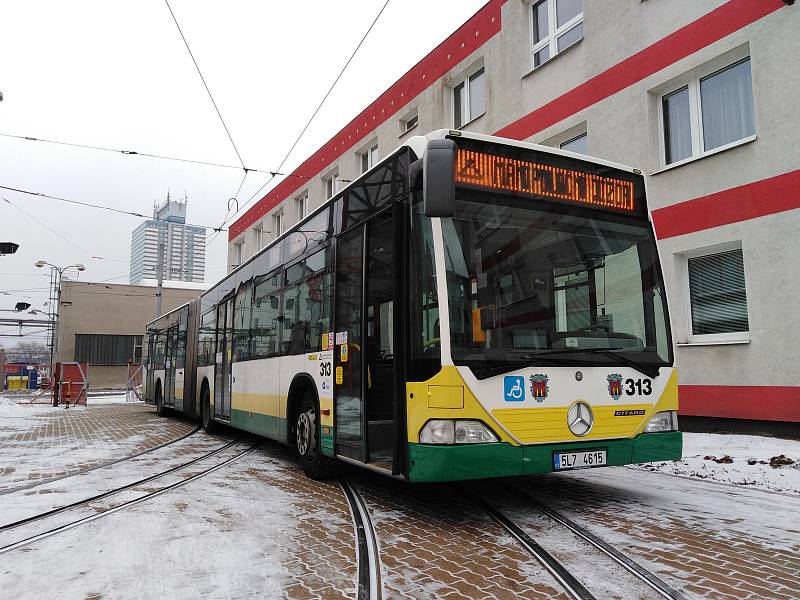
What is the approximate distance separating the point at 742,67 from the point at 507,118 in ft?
19.1

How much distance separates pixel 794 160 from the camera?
30.0 feet

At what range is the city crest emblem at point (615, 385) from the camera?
5.33 meters

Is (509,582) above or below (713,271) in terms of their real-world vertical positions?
below

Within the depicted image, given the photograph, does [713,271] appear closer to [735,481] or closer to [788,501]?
[735,481]

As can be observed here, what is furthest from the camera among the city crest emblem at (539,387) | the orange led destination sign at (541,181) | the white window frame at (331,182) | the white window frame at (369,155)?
the white window frame at (331,182)

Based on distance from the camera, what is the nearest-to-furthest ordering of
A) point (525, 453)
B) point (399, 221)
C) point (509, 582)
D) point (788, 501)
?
point (509, 582) → point (525, 453) → point (399, 221) → point (788, 501)

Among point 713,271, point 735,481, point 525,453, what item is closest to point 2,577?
point 525,453

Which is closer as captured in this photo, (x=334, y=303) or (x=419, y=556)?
(x=419, y=556)

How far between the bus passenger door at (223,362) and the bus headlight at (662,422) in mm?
7367

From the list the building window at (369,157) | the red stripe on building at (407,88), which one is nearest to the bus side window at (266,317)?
the red stripe on building at (407,88)

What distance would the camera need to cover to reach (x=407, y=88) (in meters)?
19.8

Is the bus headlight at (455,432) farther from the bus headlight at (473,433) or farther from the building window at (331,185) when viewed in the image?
the building window at (331,185)

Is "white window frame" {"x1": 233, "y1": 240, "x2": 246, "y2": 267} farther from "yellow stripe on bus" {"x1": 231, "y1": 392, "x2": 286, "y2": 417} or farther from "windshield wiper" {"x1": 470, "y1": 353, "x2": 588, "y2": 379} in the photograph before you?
"windshield wiper" {"x1": 470, "y1": 353, "x2": 588, "y2": 379}

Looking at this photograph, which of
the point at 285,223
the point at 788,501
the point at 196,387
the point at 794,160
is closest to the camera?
the point at 788,501
